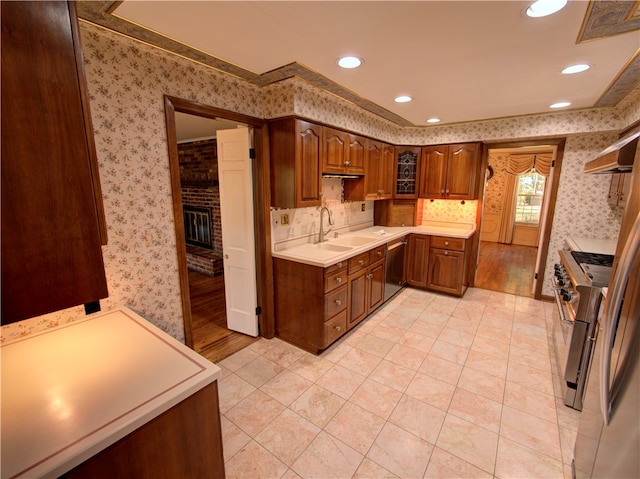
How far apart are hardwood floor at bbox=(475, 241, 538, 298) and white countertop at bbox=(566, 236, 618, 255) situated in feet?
3.45

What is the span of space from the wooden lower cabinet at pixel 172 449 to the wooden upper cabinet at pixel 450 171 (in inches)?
Result: 154

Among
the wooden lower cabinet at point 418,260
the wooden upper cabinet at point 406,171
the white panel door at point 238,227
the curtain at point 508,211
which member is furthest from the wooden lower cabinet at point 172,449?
the curtain at point 508,211

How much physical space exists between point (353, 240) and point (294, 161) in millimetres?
1408

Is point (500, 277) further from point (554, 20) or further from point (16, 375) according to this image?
point (16, 375)

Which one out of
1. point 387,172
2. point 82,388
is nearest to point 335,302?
point 82,388

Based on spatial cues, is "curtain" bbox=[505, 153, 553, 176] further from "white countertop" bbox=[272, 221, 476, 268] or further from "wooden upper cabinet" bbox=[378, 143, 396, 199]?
"wooden upper cabinet" bbox=[378, 143, 396, 199]

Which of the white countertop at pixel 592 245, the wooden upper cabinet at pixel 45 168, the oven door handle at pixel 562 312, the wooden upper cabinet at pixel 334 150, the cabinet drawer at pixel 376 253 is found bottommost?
the oven door handle at pixel 562 312

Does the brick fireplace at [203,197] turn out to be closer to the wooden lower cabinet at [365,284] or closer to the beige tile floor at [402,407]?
the beige tile floor at [402,407]

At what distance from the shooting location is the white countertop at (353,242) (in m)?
2.64

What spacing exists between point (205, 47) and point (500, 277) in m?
5.24

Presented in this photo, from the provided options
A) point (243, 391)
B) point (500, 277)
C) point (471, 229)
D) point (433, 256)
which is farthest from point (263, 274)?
point (500, 277)

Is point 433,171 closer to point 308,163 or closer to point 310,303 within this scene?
point 308,163

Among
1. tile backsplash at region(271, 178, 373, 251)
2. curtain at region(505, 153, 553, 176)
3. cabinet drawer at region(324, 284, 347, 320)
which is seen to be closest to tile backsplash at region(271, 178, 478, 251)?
tile backsplash at region(271, 178, 373, 251)

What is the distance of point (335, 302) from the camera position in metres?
2.71
